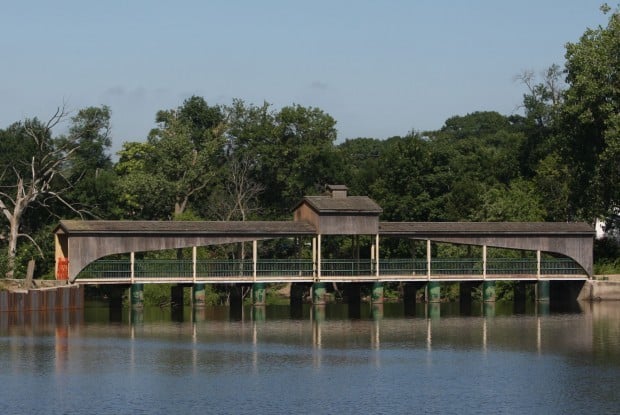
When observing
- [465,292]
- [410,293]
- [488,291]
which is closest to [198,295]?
[410,293]

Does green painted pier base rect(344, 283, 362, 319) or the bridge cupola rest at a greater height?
the bridge cupola

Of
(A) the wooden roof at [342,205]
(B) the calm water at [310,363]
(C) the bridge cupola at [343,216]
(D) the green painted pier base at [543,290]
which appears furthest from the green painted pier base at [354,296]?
(D) the green painted pier base at [543,290]

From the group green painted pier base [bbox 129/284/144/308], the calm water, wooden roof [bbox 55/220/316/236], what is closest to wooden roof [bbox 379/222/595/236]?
wooden roof [bbox 55/220/316/236]

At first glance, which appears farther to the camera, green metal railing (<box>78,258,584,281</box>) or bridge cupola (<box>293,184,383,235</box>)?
bridge cupola (<box>293,184,383,235</box>)

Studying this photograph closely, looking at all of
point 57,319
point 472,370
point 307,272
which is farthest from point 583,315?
point 57,319

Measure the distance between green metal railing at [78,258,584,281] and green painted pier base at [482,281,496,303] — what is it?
2.64 ft

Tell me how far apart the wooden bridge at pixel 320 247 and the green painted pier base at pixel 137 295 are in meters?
0.45

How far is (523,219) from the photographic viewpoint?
84.8 meters

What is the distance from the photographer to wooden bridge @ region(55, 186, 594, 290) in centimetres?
6906

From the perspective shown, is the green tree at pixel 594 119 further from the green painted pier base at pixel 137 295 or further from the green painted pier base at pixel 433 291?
the green painted pier base at pixel 137 295

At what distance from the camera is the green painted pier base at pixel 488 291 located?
3002 inches

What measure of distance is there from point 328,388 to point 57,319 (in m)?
24.9

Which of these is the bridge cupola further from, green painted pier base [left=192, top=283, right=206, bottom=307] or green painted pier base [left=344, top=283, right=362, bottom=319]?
green painted pier base [left=192, top=283, right=206, bottom=307]

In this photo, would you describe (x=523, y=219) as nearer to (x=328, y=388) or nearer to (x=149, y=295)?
(x=149, y=295)
